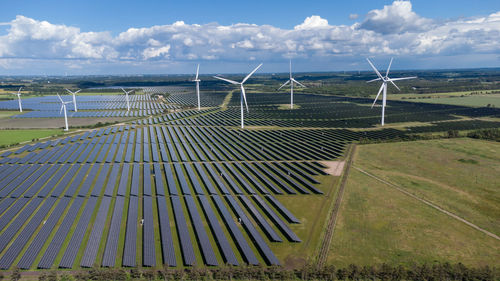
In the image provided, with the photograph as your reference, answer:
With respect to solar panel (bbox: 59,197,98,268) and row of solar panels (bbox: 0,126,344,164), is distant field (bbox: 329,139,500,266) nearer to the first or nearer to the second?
row of solar panels (bbox: 0,126,344,164)

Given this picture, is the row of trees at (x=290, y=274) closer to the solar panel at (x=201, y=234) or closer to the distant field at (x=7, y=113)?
the solar panel at (x=201, y=234)

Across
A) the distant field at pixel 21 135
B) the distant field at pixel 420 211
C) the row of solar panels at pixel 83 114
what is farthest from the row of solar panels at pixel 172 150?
the row of solar panels at pixel 83 114

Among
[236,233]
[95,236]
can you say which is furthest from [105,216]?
[236,233]

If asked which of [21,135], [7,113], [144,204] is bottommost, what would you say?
[144,204]

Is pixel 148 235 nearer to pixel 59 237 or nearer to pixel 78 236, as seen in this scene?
pixel 78 236

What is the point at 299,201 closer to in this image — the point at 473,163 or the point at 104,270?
the point at 104,270

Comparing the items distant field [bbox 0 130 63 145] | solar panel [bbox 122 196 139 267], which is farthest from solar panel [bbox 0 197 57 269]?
distant field [bbox 0 130 63 145]
